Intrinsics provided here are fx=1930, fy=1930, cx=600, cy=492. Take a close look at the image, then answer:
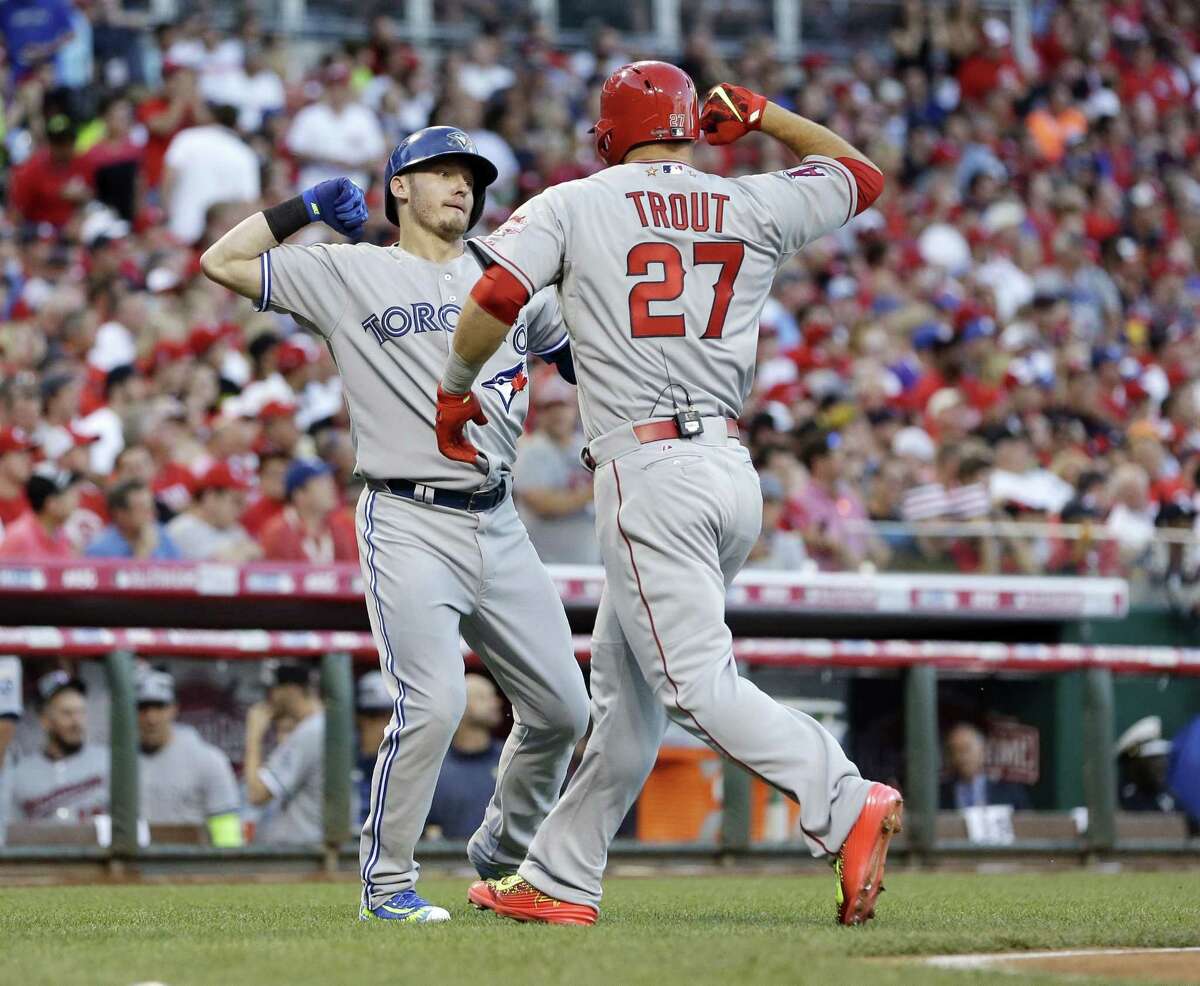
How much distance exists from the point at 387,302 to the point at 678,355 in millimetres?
879

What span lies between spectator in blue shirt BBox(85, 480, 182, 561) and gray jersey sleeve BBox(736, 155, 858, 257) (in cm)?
412

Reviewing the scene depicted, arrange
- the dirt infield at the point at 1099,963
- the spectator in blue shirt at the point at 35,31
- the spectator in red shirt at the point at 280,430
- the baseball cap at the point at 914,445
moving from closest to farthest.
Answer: the dirt infield at the point at 1099,963 < the spectator in red shirt at the point at 280,430 < the baseball cap at the point at 914,445 < the spectator in blue shirt at the point at 35,31

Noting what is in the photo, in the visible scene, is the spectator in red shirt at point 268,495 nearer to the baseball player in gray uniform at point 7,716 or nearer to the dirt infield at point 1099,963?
the baseball player in gray uniform at point 7,716

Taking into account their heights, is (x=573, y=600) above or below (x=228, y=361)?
below

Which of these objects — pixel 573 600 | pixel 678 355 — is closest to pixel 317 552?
pixel 573 600

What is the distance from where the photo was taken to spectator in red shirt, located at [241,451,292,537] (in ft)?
28.7

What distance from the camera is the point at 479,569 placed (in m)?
4.71

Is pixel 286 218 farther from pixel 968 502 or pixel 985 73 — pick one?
pixel 985 73

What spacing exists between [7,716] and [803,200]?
378cm

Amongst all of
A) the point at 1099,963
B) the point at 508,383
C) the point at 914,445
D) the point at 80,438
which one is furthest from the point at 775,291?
the point at 1099,963

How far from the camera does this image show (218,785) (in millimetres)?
7133

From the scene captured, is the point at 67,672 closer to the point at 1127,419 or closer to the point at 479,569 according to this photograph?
the point at 479,569

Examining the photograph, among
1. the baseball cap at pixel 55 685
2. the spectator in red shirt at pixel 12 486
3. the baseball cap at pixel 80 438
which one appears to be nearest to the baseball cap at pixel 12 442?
the baseball cap at pixel 80 438

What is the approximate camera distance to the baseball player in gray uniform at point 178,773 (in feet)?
23.2
